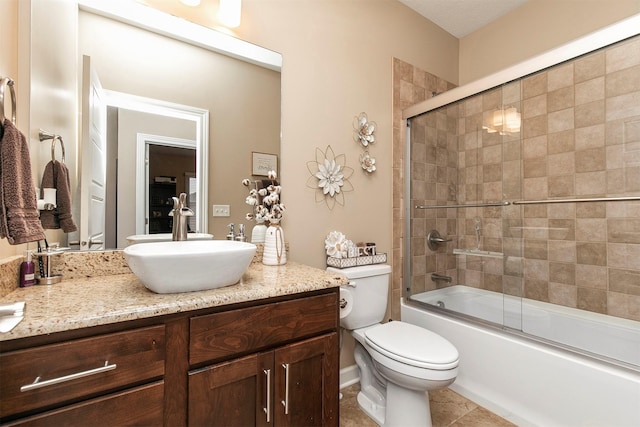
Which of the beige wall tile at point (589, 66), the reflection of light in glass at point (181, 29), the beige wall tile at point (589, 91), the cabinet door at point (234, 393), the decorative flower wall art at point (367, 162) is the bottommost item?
the cabinet door at point (234, 393)

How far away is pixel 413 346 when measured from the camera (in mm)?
1433

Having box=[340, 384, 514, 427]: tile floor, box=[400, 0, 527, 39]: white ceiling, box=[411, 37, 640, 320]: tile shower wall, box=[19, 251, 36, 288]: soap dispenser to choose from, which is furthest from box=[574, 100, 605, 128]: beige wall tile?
box=[19, 251, 36, 288]: soap dispenser

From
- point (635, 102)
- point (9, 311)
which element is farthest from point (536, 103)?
point (9, 311)

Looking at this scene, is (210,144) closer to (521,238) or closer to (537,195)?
(521,238)

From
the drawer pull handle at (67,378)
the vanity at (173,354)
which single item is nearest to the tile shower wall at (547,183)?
the vanity at (173,354)

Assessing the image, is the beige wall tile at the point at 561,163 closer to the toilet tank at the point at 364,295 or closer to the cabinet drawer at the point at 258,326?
the toilet tank at the point at 364,295

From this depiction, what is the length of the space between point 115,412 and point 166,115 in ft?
3.87

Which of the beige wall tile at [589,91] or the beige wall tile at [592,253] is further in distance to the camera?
the beige wall tile at [592,253]

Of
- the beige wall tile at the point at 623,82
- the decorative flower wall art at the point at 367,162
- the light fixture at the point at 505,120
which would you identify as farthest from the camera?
the decorative flower wall art at the point at 367,162

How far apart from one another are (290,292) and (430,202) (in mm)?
1642

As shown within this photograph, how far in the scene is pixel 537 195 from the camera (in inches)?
83.8

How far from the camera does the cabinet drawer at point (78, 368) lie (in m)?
0.67

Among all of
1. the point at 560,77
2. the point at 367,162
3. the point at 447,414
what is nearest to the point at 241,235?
the point at 367,162

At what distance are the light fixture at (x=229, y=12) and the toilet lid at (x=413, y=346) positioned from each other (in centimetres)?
175
